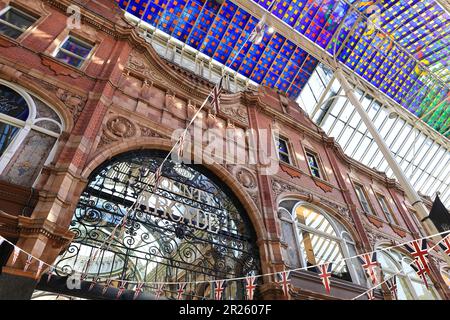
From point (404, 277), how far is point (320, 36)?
14.0 metres

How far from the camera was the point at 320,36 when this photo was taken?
17.0 meters

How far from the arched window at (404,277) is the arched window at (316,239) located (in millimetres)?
2163

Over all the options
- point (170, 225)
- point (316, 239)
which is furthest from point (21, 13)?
point (316, 239)

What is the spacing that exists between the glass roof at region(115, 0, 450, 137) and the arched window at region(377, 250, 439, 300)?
7605mm

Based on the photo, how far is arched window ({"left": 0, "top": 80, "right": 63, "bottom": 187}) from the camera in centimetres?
560

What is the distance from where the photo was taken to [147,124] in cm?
832

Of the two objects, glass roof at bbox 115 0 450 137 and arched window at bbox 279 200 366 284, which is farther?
glass roof at bbox 115 0 450 137

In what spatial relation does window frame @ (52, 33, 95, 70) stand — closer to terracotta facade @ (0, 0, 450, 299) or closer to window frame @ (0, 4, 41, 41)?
terracotta facade @ (0, 0, 450, 299)

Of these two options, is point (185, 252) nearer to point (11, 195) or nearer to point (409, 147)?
point (11, 195)

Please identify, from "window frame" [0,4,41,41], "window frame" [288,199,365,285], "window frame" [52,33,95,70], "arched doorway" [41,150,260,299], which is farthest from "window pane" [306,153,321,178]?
"window frame" [0,4,41,41]

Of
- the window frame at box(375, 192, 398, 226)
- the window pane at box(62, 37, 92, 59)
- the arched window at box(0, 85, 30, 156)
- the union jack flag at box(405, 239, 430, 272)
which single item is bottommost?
the union jack flag at box(405, 239, 430, 272)

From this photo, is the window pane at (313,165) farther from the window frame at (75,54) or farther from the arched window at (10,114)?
the arched window at (10,114)

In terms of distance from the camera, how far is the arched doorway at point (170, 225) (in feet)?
20.5
